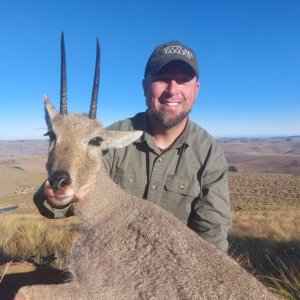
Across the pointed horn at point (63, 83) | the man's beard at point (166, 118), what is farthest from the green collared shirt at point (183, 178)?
the pointed horn at point (63, 83)

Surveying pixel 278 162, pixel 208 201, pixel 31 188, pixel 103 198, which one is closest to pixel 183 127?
pixel 208 201

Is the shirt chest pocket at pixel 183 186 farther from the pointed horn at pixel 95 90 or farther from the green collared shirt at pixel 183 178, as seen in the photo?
the pointed horn at pixel 95 90

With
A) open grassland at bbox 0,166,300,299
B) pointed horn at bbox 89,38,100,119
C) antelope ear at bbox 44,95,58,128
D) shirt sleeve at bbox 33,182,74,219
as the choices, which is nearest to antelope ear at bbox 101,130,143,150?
pointed horn at bbox 89,38,100,119

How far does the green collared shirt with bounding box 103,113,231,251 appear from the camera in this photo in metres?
7.82

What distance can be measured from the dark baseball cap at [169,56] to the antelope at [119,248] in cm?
223

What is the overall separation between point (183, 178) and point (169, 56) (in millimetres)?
2538

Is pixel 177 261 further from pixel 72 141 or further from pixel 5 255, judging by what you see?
pixel 5 255

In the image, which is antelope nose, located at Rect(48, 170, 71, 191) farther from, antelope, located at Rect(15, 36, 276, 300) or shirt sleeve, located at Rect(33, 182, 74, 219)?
shirt sleeve, located at Rect(33, 182, 74, 219)

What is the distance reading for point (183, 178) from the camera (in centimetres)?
801

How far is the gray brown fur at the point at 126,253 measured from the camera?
15.3 ft

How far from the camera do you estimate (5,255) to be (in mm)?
10016

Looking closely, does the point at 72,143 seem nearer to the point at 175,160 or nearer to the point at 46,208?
the point at 46,208

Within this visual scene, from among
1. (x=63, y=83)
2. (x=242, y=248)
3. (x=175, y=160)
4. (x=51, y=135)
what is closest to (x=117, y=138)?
(x=51, y=135)

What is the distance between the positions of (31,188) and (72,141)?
191ft
